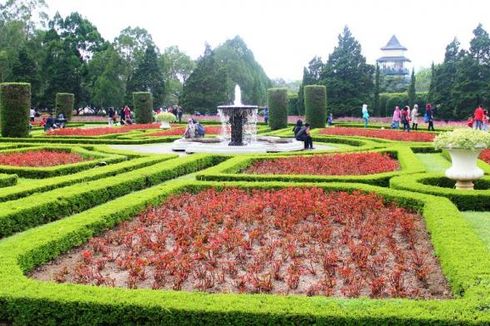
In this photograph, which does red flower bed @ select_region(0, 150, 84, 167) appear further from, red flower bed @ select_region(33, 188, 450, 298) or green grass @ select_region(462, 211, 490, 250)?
green grass @ select_region(462, 211, 490, 250)

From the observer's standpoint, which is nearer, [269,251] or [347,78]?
[269,251]

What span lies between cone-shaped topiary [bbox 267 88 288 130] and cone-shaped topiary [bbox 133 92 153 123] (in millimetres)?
8403

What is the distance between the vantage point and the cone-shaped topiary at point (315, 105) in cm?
2884

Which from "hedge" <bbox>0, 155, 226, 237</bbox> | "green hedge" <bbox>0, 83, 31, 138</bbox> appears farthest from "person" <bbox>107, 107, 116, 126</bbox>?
"hedge" <bbox>0, 155, 226, 237</bbox>

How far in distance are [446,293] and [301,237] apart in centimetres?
210

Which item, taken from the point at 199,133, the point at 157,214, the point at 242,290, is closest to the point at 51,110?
the point at 199,133

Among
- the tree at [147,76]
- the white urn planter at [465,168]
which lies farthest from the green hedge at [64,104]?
the white urn planter at [465,168]

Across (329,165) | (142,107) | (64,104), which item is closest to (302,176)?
(329,165)

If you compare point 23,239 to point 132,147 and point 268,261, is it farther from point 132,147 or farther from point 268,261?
point 132,147

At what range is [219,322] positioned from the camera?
4148 millimetres

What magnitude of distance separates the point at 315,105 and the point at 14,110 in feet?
48.0

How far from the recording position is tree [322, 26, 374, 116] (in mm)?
41562

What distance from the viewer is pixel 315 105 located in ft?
94.8

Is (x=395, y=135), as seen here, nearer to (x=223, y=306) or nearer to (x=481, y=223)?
(x=481, y=223)
